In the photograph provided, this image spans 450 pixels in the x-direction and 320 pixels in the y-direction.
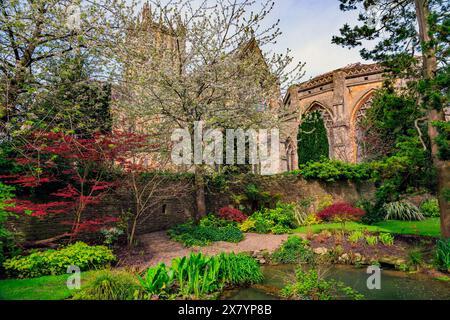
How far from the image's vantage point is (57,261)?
6125mm

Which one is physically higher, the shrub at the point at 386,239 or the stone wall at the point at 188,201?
the stone wall at the point at 188,201

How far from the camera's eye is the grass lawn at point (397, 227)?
10156mm

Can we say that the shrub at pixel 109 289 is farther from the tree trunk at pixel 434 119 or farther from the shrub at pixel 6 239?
the tree trunk at pixel 434 119

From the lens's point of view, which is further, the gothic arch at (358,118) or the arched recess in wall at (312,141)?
the gothic arch at (358,118)

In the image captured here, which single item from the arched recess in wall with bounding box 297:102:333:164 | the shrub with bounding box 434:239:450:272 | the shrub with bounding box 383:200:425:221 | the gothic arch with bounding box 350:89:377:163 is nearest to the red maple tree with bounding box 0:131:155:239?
the shrub with bounding box 434:239:450:272

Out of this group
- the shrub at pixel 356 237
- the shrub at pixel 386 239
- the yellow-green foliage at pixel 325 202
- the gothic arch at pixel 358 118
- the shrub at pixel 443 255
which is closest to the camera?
the shrub at pixel 443 255

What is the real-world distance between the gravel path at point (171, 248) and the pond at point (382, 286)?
1.86m

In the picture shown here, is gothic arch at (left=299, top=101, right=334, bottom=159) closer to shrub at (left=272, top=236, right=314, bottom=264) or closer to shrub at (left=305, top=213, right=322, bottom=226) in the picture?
shrub at (left=305, top=213, right=322, bottom=226)

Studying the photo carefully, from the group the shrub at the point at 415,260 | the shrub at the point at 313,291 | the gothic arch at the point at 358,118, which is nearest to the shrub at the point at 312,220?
the shrub at the point at 415,260

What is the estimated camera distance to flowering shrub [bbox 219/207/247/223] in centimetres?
1181

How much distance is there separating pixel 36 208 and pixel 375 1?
11168mm

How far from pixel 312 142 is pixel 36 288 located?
17350 mm
